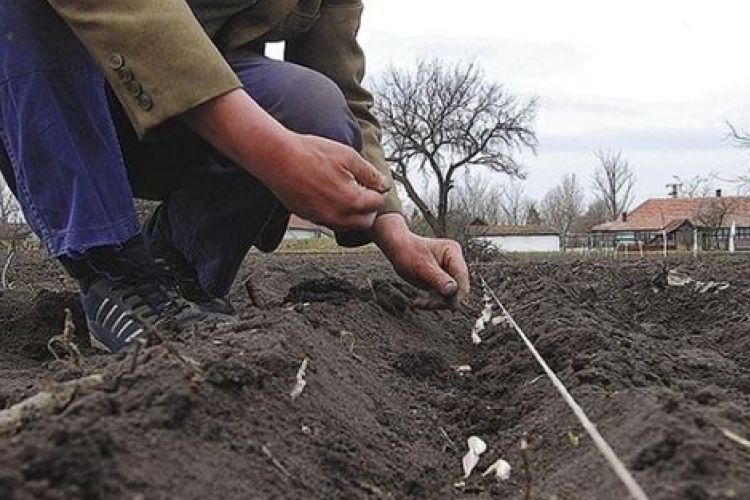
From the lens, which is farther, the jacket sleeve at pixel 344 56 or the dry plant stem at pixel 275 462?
the jacket sleeve at pixel 344 56

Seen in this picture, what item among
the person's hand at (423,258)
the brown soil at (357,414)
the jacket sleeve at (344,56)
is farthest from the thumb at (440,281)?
the jacket sleeve at (344,56)

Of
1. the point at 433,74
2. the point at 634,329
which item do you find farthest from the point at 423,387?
the point at 433,74

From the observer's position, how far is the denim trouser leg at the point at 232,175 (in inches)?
113

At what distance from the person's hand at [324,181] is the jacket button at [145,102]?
0.93 ft

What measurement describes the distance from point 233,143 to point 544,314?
2.44 meters

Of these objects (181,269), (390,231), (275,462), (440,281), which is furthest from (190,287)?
(275,462)

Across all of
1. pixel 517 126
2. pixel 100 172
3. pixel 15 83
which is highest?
pixel 517 126

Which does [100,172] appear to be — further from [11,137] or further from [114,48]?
[114,48]

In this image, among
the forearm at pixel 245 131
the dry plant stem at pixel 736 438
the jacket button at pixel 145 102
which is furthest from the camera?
the jacket button at pixel 145 102

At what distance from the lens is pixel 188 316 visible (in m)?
2.66

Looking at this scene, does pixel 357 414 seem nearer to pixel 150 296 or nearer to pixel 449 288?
pixel 150 296

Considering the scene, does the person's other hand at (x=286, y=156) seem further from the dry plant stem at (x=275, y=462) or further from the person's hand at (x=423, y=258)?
the person's hand at (x=423, y=258)

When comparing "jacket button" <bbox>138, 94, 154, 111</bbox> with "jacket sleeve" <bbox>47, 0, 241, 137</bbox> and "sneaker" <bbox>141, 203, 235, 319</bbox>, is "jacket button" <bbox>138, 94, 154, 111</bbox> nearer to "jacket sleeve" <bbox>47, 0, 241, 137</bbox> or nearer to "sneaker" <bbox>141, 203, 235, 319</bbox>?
"jacket sleeve" <bbox>47, 0, 241, 137</bbox>

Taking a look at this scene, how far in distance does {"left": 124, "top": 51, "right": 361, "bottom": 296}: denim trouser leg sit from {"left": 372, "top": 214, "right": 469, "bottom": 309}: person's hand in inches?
11.9
